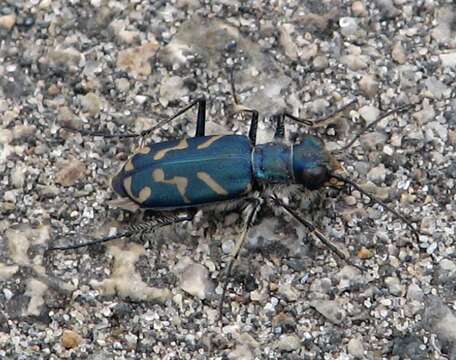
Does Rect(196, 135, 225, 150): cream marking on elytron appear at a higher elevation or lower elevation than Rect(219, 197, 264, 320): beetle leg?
higher

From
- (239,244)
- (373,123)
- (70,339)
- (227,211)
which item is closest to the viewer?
(70,339)

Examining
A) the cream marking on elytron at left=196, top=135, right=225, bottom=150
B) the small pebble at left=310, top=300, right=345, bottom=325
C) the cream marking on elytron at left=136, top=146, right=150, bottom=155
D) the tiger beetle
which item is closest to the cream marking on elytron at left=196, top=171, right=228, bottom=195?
the tiger beetle

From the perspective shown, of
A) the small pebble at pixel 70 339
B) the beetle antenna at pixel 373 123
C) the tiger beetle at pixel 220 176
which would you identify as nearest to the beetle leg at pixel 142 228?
the tiger beetle at pixel 220 176

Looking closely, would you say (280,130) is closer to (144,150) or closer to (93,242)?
(144,150)

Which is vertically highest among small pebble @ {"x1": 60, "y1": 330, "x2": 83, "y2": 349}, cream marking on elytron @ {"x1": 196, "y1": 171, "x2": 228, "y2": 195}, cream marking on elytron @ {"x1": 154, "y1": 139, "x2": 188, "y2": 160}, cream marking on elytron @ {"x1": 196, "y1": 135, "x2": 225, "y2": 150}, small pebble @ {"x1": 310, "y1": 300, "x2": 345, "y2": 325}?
cream marking on elytron @ {"x1": 196, "y1": 135, "x2": 225, "y2": 150}

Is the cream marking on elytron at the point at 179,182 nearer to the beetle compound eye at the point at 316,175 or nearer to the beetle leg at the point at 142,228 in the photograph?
the beetle leg at the point at 142,228

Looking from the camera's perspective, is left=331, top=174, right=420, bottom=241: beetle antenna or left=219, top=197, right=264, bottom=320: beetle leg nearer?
left=219, top=197, right=264, bottom=320: beetle leg

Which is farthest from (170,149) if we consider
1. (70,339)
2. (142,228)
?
(70,339)

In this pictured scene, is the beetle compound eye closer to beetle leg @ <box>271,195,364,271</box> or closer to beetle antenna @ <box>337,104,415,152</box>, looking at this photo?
beetle leg @ <box>271,195,364,271</box>

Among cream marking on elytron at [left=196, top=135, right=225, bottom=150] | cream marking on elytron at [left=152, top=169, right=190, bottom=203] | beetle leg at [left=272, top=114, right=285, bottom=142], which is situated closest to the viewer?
cream marking on elytron at [left=152, top=169, right=190, bottom=203]
